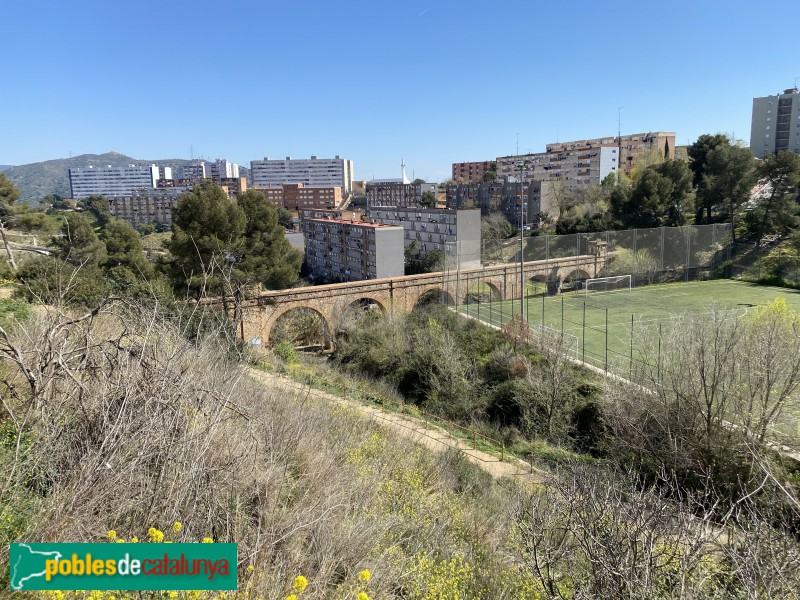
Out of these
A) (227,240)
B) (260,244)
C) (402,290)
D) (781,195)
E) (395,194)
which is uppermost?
(395,194)

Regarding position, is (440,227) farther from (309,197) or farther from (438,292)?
(309,197)

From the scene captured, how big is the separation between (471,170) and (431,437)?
247 feet

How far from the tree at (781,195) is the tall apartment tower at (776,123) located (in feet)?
114

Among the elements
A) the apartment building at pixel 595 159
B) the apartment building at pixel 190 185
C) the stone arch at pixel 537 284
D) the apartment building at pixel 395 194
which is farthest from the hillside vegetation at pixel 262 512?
the apartment building at pixel 190 185

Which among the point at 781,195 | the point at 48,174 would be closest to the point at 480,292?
the point at 781,195

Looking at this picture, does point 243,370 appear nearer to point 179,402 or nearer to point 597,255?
point 179,402

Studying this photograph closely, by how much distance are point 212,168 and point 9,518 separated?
145m

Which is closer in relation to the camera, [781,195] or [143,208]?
[781,195]

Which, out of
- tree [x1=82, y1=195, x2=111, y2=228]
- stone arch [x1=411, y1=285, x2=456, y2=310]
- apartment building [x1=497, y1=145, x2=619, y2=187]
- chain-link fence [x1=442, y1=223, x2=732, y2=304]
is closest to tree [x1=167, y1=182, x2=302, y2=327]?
stone arch [x1=411, y1=285, x2=456, y2=310]

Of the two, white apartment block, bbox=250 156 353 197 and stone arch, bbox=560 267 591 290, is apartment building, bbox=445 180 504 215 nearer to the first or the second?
stone arch, bbox=560 267 591 290

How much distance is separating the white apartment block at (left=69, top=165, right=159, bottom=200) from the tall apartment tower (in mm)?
117486

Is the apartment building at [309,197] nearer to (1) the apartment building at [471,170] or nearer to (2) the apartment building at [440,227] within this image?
(1) the apartment building at [471,170]

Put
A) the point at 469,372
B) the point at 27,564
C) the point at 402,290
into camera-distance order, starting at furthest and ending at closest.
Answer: the point at 402,290, the point at 469,372, the point at 27,564

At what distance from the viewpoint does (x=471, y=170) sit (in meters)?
81.3
